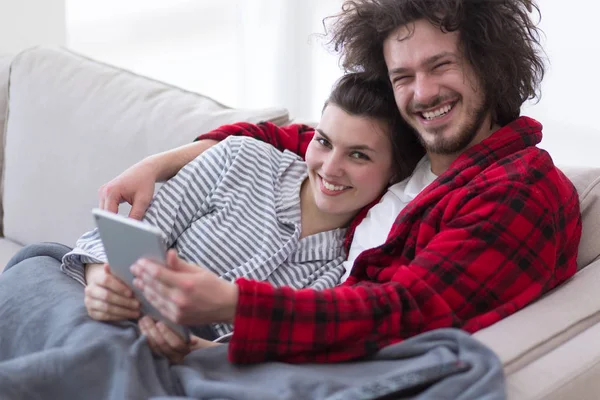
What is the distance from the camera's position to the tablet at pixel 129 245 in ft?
3.72

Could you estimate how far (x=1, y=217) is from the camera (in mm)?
2375

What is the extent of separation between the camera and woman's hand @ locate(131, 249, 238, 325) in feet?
3.86

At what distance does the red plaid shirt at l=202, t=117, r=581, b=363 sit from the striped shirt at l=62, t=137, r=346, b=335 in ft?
0.72

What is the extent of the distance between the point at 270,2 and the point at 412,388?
2118 millimetres

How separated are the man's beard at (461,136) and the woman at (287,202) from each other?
12cm

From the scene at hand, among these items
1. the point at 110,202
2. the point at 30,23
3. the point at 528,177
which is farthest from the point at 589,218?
the point at 30,23

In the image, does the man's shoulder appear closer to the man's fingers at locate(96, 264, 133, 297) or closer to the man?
the man

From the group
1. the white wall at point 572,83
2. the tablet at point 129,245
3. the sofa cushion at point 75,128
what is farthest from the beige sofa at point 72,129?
the white wall at point 572,83

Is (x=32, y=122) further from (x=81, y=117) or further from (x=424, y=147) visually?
(x=424, y=147)

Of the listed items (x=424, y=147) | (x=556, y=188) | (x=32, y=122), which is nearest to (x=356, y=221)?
(x=424, y=147)

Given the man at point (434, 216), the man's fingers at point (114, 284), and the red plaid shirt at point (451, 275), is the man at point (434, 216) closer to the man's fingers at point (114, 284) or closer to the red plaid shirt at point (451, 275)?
the red plaid shirt at point (451, 275)

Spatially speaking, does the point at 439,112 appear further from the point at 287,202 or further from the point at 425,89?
the point at 287,202

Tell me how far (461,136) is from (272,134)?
0.48 metres

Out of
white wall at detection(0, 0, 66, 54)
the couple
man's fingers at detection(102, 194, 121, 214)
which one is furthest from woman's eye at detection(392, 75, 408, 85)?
white wall at detection(0, 0, 66, 54)
